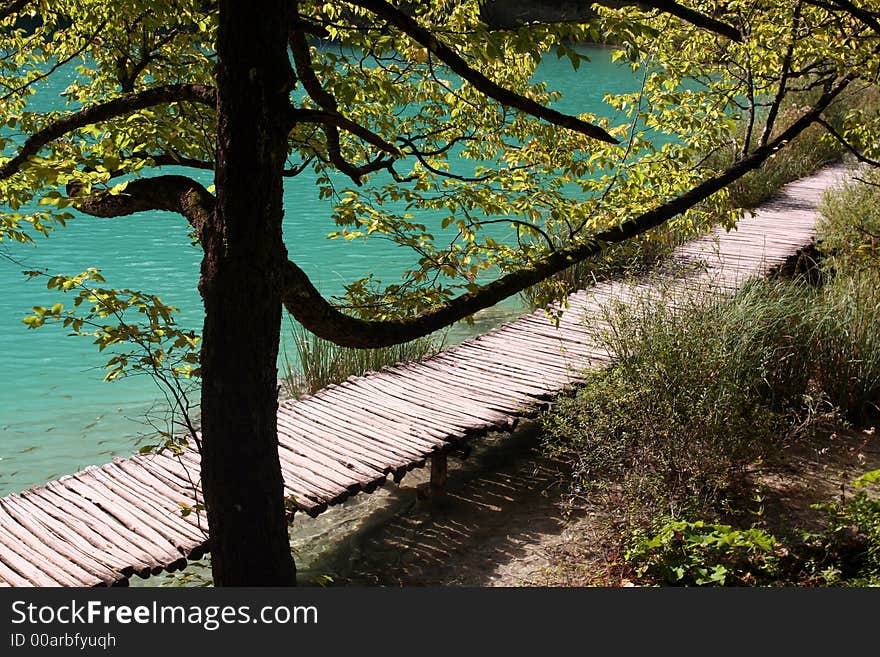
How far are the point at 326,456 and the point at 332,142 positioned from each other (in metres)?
2.32

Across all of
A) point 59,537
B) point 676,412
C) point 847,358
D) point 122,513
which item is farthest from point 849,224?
point 59,537

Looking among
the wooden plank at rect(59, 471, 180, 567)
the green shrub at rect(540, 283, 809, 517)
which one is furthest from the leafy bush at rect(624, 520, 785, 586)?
the wooden plank at rect(59, 471, 180, 567)

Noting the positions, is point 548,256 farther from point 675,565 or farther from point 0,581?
point 0,581

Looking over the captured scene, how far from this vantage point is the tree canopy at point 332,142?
9.66ft

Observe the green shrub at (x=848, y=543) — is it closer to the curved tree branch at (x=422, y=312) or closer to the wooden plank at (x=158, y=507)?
the curved tree branch at (x=422, y=312)

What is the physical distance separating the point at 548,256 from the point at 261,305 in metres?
1.58

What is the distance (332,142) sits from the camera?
4.33 meters

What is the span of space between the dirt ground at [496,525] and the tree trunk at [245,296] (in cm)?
205

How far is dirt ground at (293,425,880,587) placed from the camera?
5.29m

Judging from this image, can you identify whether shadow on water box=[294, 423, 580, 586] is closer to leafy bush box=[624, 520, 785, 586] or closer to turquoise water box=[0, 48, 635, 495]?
leafy bush box=[624, 520, 785, 586]

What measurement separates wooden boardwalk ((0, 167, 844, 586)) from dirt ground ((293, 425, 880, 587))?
1.54ft

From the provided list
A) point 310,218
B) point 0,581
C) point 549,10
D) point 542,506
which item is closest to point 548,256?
point 542,506

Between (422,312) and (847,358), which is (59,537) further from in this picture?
(847,358)

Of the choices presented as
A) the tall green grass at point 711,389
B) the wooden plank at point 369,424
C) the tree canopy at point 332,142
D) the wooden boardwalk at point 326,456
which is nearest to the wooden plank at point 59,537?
the wooden boardwalk at point 326,456
